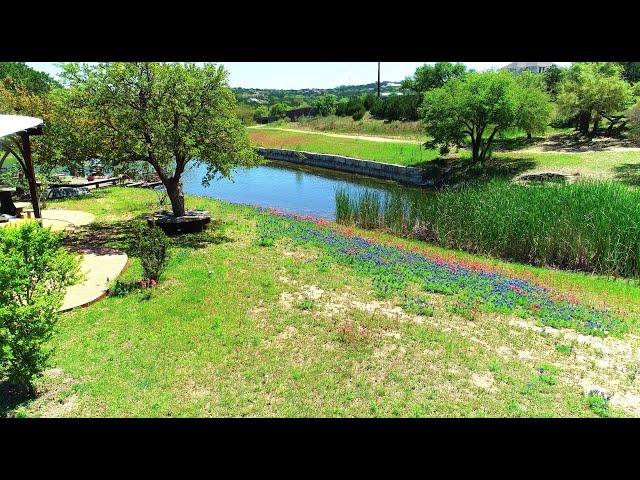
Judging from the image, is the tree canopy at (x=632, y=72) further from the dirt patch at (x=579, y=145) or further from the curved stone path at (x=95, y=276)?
the curved stone path at (x=95, y=276)

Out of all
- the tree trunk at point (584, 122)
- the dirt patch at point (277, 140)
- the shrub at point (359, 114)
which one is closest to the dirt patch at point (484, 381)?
the tree trunk at point (584, 122)

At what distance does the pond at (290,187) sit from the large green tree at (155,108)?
817 centimetres

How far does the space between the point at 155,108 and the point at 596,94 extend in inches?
1020

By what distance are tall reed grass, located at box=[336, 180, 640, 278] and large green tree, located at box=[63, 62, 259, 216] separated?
23.2ft

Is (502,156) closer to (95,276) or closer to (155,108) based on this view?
(155,108)

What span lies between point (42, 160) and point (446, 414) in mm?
16581

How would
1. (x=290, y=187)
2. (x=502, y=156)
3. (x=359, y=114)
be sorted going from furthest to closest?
1. (x=359, y=114)
2. (x=502, y=156)
3. (x=290, y=187)

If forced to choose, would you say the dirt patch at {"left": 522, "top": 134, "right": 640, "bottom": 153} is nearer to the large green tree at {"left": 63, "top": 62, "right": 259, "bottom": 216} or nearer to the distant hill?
the large green tree at {"left": 63, "top": 62, "right": 259, "bottom": 216}

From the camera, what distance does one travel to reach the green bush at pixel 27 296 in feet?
16.7

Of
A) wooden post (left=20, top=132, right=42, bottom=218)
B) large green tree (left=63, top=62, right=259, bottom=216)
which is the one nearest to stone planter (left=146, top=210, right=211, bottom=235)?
large green tree (left=63, top=62, right=259, bottom=216)

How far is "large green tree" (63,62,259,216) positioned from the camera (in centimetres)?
1170

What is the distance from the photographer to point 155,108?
474 inches

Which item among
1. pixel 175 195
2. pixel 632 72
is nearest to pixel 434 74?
pixel 632 72
